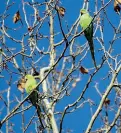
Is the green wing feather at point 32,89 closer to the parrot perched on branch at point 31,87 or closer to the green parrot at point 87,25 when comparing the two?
the parrot perched on branch at point 31,87

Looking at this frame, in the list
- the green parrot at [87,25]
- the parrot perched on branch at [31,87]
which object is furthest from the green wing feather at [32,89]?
the green parrot at [87,25]

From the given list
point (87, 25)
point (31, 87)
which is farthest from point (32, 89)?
point (87, 25)

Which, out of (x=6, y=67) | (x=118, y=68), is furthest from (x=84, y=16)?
(x=6, y=67)

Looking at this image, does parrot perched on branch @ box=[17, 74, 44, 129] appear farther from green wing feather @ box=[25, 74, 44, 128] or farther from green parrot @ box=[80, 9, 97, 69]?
green parrot @ box=[80, 9, 97, 69]

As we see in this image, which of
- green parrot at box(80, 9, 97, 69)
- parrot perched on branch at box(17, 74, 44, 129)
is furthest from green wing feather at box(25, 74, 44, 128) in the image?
green parrot at box(80, 9, 97, 69)

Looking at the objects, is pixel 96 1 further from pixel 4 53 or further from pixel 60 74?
pixel 60 74

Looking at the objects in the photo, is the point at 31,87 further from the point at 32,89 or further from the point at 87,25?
the point at 87,25

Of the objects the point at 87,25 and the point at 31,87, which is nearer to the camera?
the point at 87,25

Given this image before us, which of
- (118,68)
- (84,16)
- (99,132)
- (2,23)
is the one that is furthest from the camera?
(2,23)

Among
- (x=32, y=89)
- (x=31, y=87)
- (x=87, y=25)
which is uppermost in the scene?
(x=87, y=25)

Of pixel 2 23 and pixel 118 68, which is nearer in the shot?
pixel 118 68

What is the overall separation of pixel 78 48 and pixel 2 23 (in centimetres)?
127

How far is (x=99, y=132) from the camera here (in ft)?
16.3

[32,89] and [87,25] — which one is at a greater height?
[87,25]
